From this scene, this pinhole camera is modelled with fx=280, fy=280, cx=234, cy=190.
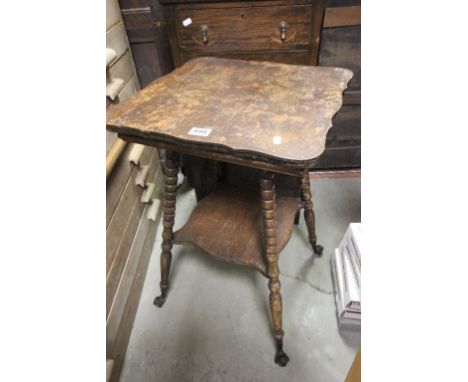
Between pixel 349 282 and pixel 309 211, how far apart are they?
0.29m

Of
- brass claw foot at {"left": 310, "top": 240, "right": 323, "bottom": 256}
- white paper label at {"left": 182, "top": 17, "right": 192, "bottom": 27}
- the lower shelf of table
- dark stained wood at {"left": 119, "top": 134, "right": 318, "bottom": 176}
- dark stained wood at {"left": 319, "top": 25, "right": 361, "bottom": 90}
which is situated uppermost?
white paper label at {"left": 182, "top": 17, "right": 192, "bottom": 27}

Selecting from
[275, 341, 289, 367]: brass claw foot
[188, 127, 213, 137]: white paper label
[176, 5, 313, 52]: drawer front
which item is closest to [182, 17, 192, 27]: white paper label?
[176, 5, 313, 52]: drawer front

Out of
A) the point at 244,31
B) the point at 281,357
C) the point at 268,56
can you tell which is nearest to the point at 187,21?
the point at 244,31

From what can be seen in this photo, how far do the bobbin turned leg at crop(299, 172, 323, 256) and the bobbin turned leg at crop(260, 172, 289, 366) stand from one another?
26 centimetres

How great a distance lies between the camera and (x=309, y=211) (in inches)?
42.4

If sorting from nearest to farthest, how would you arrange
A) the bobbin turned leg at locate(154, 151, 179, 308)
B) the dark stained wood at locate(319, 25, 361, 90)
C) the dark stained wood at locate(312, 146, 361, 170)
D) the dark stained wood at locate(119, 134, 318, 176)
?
the dark stained wood at locate(119, 134, 318, 176), the bobbin turned leg at locate(154, 151, 179, 308), the dark stained wood at locate(319, 25, 361, 90), the dark stained wood at locate(312, 146, 361, 170)

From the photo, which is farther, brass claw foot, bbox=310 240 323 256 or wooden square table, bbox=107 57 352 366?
brass claw foot, bbox=310 240 323 256

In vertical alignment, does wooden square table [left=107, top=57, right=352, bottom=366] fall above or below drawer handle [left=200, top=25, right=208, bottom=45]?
below

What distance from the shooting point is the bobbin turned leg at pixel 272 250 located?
0.70 metres

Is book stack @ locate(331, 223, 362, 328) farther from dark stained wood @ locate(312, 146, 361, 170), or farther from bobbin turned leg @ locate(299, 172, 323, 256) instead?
dark stained wood @ locate(312, 146, 361, 170)

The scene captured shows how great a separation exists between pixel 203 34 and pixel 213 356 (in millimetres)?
1127

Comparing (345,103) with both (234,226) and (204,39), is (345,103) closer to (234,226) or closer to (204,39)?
(204,39)

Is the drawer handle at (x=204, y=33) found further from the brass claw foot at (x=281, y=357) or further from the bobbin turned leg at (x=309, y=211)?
the brass claw foot at (x=281, y=357)

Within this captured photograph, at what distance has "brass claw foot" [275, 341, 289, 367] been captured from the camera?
887mm
